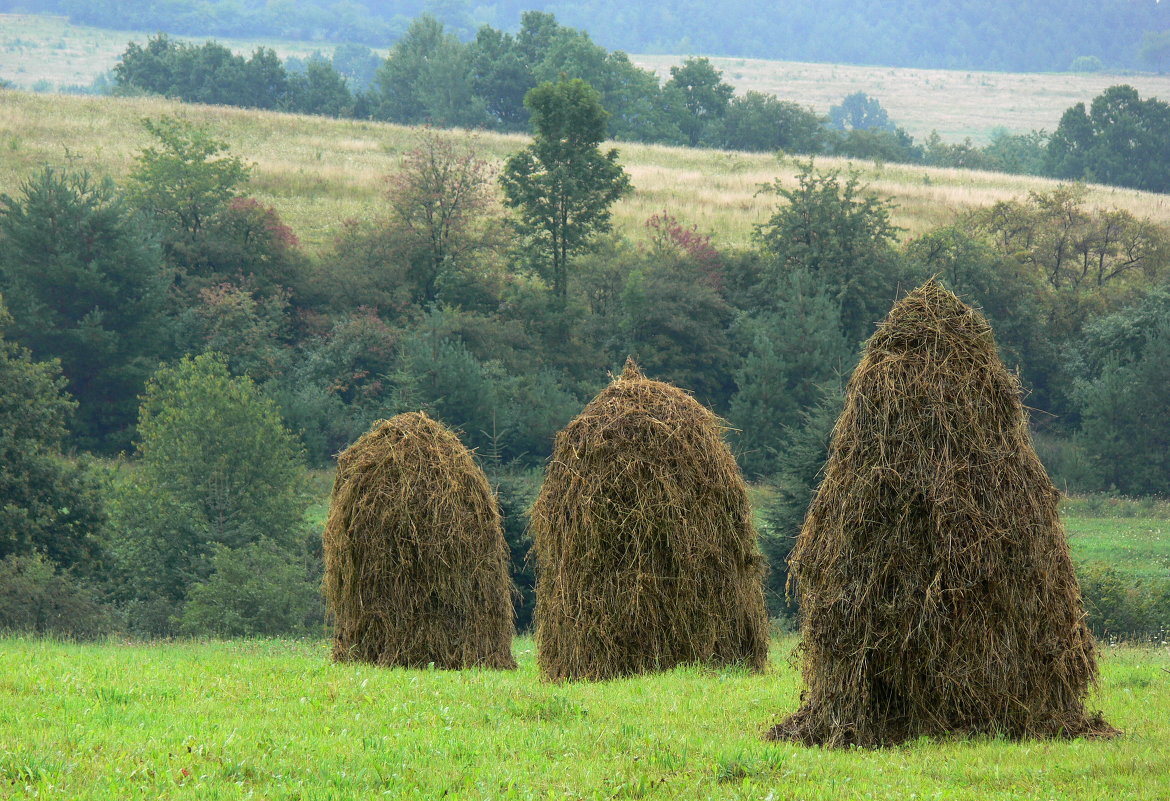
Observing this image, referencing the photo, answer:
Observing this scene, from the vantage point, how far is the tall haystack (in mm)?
13531

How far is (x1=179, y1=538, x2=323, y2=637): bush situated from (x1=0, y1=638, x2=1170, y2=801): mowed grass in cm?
1669

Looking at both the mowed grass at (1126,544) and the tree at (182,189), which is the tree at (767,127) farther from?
the mowed grass at (1126,544)

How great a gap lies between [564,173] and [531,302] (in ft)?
22.7

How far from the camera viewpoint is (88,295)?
52219 mm

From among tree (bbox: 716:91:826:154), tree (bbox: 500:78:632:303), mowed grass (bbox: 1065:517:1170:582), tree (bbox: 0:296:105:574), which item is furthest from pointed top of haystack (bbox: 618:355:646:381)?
tree (bbox: 716:91:826:154)

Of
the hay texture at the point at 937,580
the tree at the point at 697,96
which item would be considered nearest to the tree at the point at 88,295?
the hay texture at the point at 937,580

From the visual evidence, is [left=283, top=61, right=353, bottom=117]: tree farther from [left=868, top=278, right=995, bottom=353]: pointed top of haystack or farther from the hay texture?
the hay texture

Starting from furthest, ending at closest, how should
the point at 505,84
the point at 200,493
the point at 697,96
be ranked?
the point at 697,96 < the point at 505,84 < the point at 200,493

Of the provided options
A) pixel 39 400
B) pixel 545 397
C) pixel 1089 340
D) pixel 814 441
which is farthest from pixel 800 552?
pixel 1089 340

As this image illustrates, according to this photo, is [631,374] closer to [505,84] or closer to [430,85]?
[505,84]

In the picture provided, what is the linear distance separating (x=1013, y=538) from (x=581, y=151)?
52.9m

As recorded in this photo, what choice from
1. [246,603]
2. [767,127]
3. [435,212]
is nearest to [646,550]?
[246,603]

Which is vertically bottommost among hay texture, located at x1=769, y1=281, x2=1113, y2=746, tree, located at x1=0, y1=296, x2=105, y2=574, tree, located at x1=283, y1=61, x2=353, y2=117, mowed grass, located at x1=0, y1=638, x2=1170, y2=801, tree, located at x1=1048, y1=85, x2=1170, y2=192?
tree, located at x1=0, y1=296, x2=105, y2=574

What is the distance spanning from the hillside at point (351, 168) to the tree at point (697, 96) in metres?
19.4
